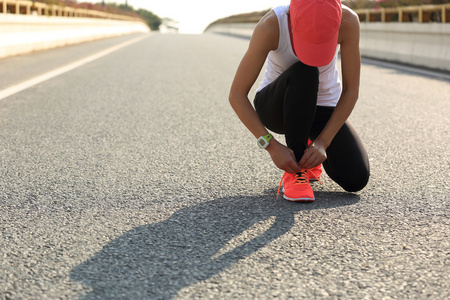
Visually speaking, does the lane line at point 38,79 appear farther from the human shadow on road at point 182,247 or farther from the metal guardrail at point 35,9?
the human shadow on road at point 182,247

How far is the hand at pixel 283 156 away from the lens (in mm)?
3139

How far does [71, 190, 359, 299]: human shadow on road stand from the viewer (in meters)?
2.12

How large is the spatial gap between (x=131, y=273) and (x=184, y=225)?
0.59 meters

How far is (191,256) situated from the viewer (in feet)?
7.83

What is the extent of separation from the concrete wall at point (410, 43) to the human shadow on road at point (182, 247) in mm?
8450

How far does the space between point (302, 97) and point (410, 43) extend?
977 centimetres

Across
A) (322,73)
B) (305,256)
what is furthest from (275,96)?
(305,256)

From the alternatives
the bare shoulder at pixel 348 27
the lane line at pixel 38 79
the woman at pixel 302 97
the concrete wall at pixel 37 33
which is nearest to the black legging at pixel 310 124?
the woman at pixel 302 97

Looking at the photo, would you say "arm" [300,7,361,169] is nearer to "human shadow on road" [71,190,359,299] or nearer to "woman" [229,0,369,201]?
"woman" [229,0,369,201]

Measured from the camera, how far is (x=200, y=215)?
2.92 metres

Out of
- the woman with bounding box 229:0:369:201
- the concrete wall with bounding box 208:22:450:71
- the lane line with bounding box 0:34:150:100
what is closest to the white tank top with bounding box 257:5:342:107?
the woman with bounding box 229:0:369:201

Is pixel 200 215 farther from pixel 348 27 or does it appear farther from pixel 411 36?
pixel 411 36

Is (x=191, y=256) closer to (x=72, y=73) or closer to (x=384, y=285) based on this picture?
(x=384, y=285)

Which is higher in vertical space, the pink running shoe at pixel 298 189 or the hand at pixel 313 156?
the hand at pixel 313 156
